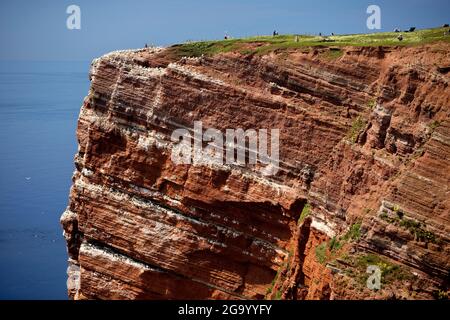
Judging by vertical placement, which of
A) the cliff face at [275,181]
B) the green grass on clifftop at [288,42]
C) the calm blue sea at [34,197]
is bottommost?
the calm blue sea at [34,197]

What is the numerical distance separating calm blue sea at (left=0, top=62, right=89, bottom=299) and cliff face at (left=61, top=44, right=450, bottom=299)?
1469 inches

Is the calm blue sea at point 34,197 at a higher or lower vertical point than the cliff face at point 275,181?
lower

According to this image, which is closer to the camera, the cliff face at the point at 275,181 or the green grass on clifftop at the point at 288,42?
the cliff face at the point at 275,181

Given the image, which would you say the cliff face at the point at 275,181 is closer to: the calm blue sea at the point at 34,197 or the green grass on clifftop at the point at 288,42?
the green grass on clifftop at the point at 288,42

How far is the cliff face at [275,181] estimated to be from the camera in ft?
102

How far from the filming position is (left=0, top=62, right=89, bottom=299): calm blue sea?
78938 millimetres

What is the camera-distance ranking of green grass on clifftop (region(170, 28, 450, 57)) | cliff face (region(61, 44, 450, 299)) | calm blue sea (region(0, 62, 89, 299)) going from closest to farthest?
cliff face (region(61, 44, 450, 299)) → green grass on clifftop (region(170, 28, 450, 57)) → calm blue sea (region(0, 62, 89, 299))

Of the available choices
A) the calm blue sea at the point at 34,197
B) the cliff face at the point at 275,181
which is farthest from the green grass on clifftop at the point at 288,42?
the calm blue sea at the point at 34,197

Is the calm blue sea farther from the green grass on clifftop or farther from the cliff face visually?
the green grass on clifftop

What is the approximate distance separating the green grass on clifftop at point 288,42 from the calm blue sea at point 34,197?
4321 cm

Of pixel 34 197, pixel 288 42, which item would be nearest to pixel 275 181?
pixel 288 42

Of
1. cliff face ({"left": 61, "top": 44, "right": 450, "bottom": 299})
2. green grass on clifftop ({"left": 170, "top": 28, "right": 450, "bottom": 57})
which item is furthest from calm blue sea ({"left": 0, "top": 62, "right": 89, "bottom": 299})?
green grass on clifftop ({"left": 170, "top": 28, "right": 450, "bottom": 57})

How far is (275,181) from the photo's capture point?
38312 millimetres
